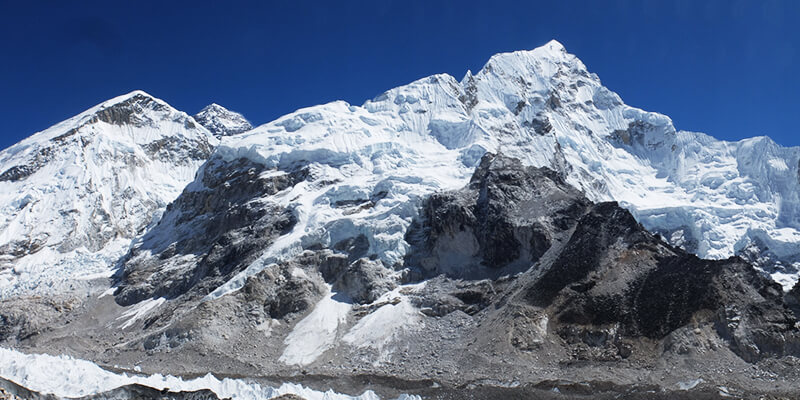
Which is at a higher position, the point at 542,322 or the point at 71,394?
the point at 542,322

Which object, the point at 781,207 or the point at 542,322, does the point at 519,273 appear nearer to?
the point at 542,322

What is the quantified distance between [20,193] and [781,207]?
186 m

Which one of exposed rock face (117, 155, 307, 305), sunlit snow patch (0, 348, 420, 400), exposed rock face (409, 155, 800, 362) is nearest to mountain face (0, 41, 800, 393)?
exposed rock face (409, 155, 800, 362)

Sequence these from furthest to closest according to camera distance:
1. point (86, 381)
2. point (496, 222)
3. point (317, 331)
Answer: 1. point (496, 222)
2. point (317, 331)
3. point (86, 381)

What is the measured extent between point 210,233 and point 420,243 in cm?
4662

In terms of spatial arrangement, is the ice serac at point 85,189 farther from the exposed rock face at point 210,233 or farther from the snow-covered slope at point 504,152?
the snow-covered slope at point 504,152

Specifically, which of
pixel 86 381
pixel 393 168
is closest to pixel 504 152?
pixel 393 168

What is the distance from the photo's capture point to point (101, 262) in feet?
458

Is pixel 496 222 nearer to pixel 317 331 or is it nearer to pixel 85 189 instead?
pixel 317 331

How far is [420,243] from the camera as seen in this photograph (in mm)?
102625

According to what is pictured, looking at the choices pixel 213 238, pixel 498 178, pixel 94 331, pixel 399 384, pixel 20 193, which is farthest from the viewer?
pixel 20 193

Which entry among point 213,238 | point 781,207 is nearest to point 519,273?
point 213,238

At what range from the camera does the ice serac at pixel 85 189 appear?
451 feet

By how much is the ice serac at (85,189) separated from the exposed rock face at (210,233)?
13841 mm
